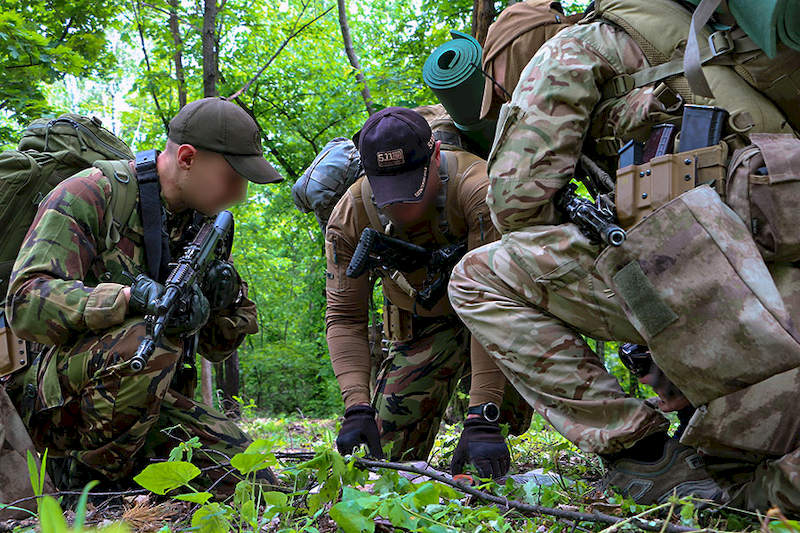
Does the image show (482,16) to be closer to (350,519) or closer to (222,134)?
(222,134)

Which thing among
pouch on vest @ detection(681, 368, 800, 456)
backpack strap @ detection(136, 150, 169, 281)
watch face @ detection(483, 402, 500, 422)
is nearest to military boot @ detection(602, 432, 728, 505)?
pouch on vest @ detection(681, 368, 800, 456)

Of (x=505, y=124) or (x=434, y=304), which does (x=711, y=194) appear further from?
(x=434, y=304)

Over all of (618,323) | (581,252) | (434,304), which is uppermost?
(581,252)

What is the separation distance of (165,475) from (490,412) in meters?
1.67

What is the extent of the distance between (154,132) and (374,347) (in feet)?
17.8

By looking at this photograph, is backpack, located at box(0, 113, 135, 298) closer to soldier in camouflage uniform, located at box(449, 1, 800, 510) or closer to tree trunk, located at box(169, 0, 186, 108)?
soldier in camouflage uniform, located at box(449, 1, 800, 510)

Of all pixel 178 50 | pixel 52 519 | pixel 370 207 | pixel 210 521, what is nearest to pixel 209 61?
pixel 178 50

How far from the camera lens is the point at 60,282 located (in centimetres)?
295

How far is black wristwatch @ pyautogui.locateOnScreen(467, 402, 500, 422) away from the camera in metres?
2.97

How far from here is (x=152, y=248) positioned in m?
3.36

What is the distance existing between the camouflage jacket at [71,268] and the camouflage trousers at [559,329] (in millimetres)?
1731

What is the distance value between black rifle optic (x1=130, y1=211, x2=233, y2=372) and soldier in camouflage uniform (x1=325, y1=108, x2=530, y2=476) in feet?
2.02

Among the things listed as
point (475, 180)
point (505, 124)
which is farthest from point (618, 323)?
point (475, 180)

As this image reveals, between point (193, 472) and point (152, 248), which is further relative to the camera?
point (152, 248)
